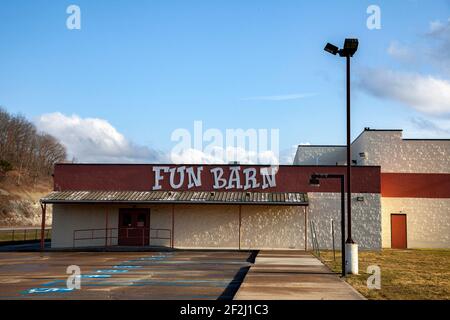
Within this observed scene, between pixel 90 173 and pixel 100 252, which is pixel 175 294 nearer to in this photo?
pixel 100 252

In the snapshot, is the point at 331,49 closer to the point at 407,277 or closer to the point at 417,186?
the point at 407,277

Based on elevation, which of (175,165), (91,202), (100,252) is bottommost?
(100,252)

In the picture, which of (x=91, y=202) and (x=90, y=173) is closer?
(x=91, y=202)

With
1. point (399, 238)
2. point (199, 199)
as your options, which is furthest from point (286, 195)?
point (399, 238)

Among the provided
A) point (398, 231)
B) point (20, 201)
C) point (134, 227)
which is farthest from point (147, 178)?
Answer: point (20, 201)

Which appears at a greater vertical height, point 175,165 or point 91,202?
point 175,165

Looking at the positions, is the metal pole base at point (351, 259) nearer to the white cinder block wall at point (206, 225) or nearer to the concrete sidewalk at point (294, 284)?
→ the concrete sidewalk at point (294, 284)

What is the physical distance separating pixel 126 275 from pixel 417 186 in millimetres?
21740

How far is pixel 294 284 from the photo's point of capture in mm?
14602

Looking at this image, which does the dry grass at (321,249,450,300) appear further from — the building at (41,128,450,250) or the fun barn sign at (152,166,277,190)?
the fun barn sign at (152,166,277,190)
